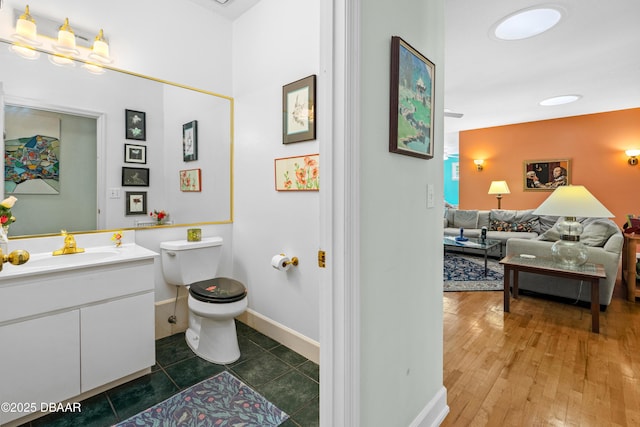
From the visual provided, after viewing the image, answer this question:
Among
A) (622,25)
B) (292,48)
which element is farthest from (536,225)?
(292,48)

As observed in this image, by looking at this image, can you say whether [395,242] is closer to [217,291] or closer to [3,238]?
[217,291]

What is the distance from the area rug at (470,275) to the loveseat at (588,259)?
441 mm

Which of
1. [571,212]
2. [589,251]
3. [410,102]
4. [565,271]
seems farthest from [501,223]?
[410,102]

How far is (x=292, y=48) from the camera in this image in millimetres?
2207

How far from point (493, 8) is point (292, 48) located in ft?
5.24

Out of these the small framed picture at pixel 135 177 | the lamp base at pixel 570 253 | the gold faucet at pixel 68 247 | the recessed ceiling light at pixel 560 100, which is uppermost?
the recessed ceiling light at pixel 560 100

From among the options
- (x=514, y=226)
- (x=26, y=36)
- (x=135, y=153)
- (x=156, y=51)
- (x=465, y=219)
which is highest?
(x=156, y=51)

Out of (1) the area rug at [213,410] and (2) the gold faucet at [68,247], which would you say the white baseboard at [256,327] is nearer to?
(1) the area rug at [213,410]

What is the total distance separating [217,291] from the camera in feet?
6.92

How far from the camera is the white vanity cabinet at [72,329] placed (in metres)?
1.46

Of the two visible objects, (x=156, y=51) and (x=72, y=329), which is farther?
(x=156, y=51)

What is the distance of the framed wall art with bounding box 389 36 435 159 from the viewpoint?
1.19 metres

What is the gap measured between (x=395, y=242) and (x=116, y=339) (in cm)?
163

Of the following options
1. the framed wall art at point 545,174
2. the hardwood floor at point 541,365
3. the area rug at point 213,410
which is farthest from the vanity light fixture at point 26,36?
the framed wall art at point 545,174
